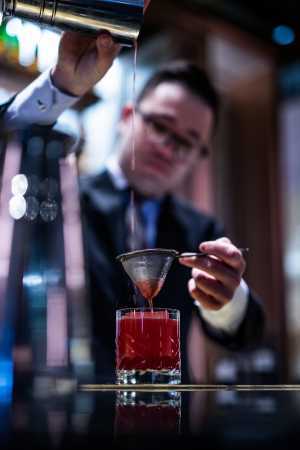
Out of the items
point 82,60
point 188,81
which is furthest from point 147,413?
point 188,81

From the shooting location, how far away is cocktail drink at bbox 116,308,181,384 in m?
1.25

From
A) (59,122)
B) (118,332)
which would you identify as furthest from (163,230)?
(118,332)

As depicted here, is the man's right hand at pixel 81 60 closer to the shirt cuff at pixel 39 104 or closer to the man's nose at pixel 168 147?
the shirt cuff at pixel 39 104

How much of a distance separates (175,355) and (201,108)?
146cm

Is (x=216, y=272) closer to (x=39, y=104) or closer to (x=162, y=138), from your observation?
(x=39, y=104)

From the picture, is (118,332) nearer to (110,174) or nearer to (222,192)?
(110,174)

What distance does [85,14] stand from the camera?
125 centimetres

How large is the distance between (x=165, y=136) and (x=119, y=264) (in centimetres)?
95

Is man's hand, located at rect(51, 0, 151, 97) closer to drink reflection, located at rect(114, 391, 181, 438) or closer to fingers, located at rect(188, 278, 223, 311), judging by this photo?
fingers, located at rect(188, 278, 223, 311)

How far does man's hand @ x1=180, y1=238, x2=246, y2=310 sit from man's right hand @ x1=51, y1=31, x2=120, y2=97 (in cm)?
45

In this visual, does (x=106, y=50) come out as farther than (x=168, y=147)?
No

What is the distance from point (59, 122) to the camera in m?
1.57

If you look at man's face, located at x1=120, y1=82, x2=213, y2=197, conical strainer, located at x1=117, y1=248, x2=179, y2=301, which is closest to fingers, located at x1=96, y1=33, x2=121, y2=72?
conical strainer, located at x1=117, y1=248, x2=179, y2=301

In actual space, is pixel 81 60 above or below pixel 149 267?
above
